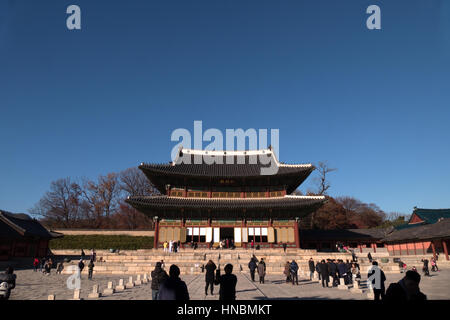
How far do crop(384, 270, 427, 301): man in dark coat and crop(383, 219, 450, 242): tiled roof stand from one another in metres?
30.2

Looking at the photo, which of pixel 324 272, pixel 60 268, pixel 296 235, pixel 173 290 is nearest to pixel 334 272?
pixel 324 272

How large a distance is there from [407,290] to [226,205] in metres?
27.3

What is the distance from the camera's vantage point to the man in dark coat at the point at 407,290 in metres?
4.30

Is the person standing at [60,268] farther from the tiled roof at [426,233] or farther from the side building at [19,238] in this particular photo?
the tiled roof at [426,233]

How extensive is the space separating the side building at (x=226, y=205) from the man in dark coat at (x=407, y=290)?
1030 inches

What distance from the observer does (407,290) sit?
14.6 ft

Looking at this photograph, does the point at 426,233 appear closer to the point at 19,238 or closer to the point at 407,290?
the point at 407,290

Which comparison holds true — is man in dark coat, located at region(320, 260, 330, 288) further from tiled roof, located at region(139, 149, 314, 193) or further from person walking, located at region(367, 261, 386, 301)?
tiled roof, located at region(139, 149, 314, 193)

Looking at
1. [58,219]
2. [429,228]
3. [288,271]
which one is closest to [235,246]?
[288,271]

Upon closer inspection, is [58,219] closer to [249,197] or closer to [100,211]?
[100,211]

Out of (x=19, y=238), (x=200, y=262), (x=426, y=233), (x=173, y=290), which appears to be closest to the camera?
(x=173, y=290)

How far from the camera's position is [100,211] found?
184ft

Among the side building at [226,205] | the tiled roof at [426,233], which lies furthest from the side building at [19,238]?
the tiled roof at [426,233]
